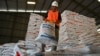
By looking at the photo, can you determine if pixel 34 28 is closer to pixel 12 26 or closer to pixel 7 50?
pixel 7 50

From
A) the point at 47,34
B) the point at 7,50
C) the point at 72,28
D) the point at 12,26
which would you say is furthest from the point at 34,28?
the point at 12,26

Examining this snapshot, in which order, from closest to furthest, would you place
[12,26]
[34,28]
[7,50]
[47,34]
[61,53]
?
[61,53] → [47,34] → [7,50] → [34,28] → [12,26]

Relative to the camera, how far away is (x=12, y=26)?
52.3 feet

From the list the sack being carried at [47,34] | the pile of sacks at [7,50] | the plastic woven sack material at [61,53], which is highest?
the sack being carried at [47,34]

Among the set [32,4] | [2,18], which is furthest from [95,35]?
[2,18]

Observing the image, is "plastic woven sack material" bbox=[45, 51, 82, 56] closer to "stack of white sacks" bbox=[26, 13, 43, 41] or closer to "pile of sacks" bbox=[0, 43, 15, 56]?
"pile of sacks" bbox=[0, 43, 15, 56]

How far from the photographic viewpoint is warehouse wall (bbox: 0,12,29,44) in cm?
1566

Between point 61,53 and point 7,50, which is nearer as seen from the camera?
point 61,53

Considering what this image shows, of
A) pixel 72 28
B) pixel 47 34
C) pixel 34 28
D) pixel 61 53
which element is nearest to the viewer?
pixel 61 53

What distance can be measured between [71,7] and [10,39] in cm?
634

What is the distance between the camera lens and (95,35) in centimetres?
215

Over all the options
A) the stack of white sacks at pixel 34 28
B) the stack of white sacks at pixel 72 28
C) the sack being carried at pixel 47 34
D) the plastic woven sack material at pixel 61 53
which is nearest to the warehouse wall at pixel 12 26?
the stack of white sacks at pixel 34 28

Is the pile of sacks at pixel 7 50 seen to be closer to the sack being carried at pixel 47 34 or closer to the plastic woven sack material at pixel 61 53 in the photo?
the sack being carried at pixel 47 34

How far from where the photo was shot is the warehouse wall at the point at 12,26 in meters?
15.7
